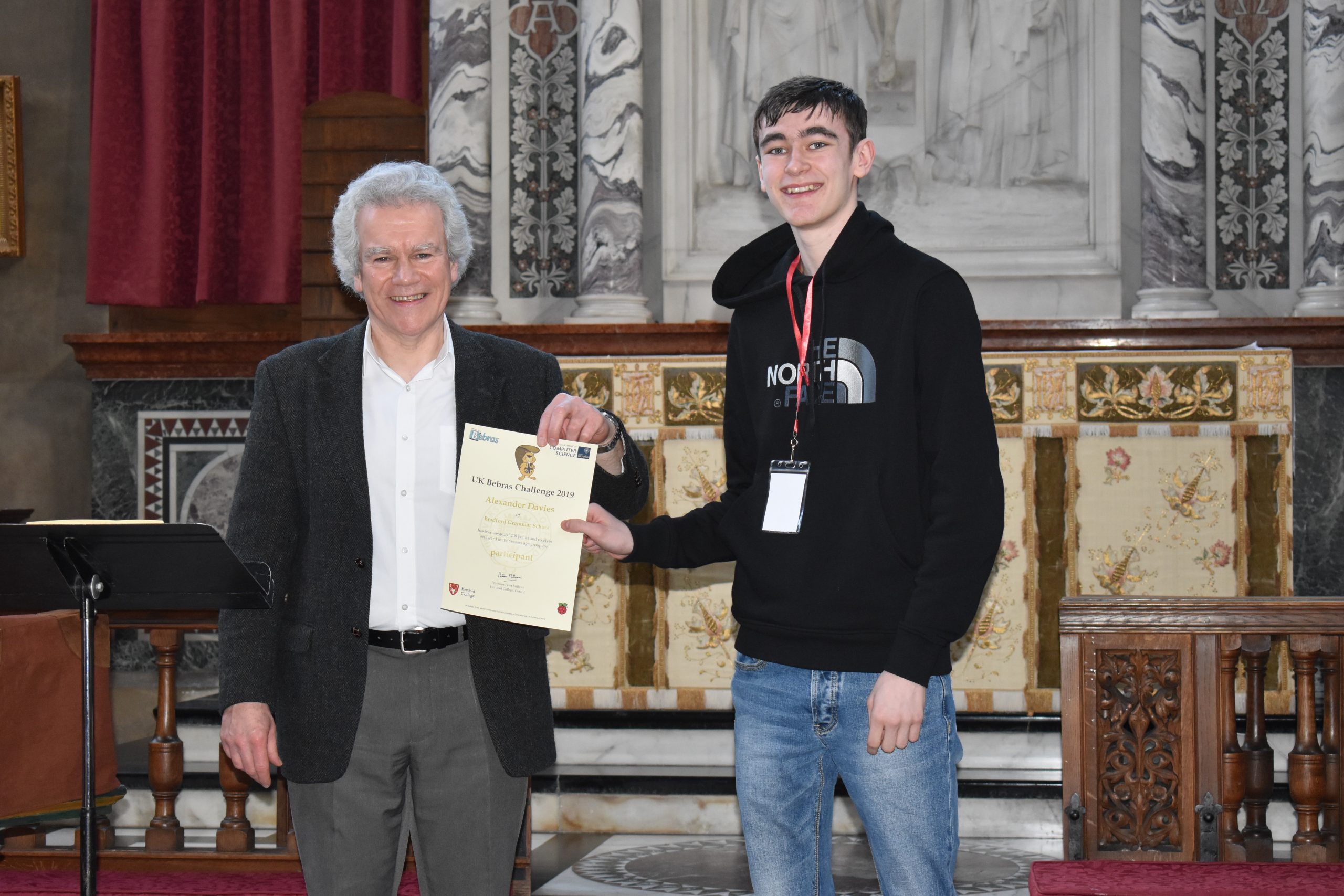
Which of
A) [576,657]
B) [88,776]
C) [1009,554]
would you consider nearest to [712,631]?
[576,657]

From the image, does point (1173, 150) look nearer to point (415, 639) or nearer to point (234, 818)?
point (234, 818)

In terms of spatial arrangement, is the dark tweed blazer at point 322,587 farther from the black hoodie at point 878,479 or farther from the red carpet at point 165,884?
the red carpet at point 165,884

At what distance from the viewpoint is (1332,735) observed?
3396 millimetres

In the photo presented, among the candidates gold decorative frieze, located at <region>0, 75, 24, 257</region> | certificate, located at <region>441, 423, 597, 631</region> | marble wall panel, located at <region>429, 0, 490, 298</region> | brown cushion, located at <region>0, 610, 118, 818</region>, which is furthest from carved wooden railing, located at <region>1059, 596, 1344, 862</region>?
gold decorative frieze, located at <region>0, 75, 24, 257</region>

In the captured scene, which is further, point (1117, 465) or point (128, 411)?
point (128, 411)

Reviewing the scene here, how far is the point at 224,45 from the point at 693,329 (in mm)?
3334

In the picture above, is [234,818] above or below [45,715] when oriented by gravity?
below

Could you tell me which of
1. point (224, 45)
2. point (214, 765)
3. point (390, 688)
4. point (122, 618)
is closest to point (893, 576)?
point (390, 688)

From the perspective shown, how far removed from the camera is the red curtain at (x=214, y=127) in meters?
7.10

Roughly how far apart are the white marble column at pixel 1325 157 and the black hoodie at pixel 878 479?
Answer: 13.8 ft

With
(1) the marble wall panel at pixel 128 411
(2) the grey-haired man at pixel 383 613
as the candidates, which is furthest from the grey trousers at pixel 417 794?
(1) the marble wall panel at pixel 128 411

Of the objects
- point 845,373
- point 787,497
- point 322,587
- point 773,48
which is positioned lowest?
point 322,587

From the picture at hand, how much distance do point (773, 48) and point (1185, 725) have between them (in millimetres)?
3844

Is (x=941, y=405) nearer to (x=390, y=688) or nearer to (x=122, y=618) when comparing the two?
(x=390, y=688)
